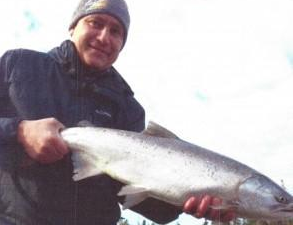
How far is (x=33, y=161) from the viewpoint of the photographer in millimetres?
5844

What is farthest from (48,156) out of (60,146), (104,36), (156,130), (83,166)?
(104,36)

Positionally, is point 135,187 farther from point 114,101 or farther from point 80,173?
point 114,101

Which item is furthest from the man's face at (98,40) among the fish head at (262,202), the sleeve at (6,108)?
the fish head at (262,202)

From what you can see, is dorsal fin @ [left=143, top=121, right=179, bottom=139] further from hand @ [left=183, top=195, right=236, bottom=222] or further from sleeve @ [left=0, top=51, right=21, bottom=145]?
sleeve @ [left=0, top=51, right=21, bottom=145]

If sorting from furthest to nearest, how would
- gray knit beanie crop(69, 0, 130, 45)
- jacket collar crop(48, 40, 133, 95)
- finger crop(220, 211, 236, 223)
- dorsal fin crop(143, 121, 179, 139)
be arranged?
gray knit beanie crop(69, 0, 130, 45) → jacket collar crop(48, 40, 133, 95) → dorsal fin crop(143, 121, 179, 139) → finger crop(220, 211, 236, 223)

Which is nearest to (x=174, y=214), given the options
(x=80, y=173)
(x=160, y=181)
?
(x=160, y=181)

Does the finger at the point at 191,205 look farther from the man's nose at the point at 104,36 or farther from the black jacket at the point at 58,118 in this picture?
the man's nose at the point at 104,36

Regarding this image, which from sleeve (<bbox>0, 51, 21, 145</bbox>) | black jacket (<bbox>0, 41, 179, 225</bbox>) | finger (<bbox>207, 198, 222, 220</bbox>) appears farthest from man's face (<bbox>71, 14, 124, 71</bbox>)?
finger (<bbox>207, 198, 222, 220</bbox>)

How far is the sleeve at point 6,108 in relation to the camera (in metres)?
5.82

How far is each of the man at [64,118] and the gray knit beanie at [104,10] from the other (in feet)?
0.04

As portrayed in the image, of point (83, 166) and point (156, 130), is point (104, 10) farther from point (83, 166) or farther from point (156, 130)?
point (83, 166)

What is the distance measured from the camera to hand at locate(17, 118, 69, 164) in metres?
5.69

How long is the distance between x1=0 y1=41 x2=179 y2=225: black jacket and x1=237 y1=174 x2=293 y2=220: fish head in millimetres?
1130

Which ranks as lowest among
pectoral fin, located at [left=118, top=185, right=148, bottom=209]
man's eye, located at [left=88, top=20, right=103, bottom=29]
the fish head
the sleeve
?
pectoral fin, located at [left=118, top=185, right=148, bottom=209]
